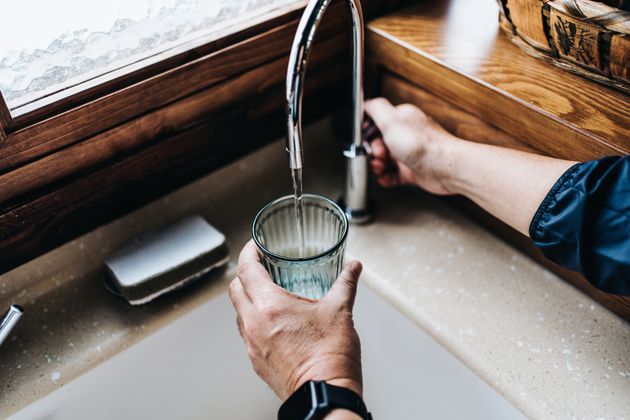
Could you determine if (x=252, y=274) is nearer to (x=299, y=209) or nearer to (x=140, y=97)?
(x=299, y=209)

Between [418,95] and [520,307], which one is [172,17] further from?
[520,307]

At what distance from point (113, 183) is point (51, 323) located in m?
0.20

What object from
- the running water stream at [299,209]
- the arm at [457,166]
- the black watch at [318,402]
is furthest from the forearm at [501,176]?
the black watch at [318,402]

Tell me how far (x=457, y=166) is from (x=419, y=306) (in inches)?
7.5

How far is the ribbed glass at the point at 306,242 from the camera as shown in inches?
26.8

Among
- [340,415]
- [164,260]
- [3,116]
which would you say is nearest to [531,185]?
[340,415]

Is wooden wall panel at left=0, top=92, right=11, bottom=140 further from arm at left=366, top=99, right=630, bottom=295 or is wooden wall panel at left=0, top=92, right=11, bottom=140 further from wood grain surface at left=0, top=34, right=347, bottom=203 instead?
arm at left=366, top=99, right=630, bottom=295

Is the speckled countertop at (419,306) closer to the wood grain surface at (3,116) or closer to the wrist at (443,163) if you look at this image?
the wrist at (443,163)

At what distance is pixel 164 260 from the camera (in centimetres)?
79

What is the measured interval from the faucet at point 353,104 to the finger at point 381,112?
0.06m

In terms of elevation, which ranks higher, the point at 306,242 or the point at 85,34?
the point at 85,34

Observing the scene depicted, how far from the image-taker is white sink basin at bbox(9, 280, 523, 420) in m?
0.70

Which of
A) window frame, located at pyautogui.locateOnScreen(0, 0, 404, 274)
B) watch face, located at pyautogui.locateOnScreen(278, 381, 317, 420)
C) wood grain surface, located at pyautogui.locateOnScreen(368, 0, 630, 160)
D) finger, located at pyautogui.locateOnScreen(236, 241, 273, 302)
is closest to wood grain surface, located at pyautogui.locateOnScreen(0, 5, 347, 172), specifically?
window frame, located at pyautogui.locateOnScreen(0, 0, 404, 274)

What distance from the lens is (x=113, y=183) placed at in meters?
0.80
